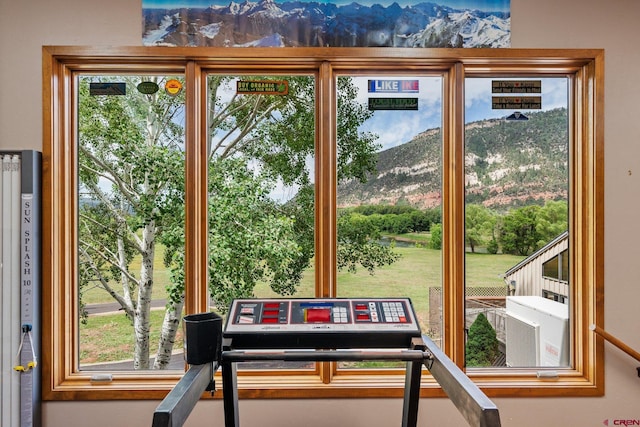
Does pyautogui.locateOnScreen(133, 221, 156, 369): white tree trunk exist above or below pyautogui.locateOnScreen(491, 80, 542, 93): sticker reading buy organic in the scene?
below

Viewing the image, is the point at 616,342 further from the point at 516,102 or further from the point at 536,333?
the point at 516,102

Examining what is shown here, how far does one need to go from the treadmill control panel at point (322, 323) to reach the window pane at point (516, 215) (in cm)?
113

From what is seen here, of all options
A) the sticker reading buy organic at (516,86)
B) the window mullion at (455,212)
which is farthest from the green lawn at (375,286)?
the sticker reading buy organic at (516,86)

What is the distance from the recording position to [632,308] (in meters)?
2.55

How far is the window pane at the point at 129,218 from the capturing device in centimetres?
269

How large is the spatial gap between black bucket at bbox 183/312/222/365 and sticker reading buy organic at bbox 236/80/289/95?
1.58 m

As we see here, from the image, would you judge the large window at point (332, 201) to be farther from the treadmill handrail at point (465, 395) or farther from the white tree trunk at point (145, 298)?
the treadmill handrail at point (465, 395)

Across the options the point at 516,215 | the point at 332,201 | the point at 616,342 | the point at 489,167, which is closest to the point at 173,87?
the point at 332,201

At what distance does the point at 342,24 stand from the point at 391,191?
1.08m

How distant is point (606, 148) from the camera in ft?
8.40

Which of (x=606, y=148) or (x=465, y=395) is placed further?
(x=606, y=148)

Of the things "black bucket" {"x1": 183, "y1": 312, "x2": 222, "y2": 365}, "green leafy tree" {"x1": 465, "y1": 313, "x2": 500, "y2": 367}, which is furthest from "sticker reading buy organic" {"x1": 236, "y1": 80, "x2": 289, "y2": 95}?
"green leafy tree" {"x1": 465, "y1": 313, "x2": 500, "y2": 367}

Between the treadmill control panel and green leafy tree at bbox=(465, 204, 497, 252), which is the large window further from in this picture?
the treadmill control panel

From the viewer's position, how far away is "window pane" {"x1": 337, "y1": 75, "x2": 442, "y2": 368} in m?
2.70
